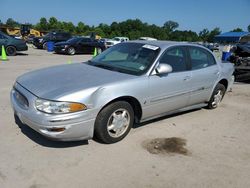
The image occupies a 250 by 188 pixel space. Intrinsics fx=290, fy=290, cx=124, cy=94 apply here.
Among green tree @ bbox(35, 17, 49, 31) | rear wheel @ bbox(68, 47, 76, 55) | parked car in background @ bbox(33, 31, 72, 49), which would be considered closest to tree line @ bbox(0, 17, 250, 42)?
green tree @ bbox(35, 17, 49, 31)

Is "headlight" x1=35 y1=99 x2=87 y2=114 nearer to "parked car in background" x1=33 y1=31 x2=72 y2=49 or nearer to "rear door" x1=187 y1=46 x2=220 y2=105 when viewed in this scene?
"rear door" x1=187 y1=46 x2=220 y2=105

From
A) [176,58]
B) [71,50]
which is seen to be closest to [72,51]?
[71,50]

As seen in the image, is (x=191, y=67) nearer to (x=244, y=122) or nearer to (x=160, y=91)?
(x=160, y=91)

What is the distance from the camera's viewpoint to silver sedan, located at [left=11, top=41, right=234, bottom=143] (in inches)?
151

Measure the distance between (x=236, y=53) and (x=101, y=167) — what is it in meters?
8.91

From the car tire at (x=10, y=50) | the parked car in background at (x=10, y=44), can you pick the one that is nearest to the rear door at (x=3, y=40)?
the parked car in background at (x=10, y=44)

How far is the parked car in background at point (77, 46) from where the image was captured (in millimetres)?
21203

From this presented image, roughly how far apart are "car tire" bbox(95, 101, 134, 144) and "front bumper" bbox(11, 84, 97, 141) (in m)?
0.15

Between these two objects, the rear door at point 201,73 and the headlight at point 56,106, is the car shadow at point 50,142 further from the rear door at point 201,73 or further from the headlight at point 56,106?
the rear door at point 201,73

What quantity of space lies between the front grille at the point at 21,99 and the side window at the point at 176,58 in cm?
231

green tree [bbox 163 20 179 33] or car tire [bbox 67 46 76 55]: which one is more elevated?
green tree [bbox 163 20 179 33]

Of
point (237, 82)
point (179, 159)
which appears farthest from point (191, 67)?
point (237, 82)

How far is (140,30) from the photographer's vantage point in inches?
4050

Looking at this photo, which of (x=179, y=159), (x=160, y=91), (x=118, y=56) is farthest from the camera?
(x=118, y=56)
